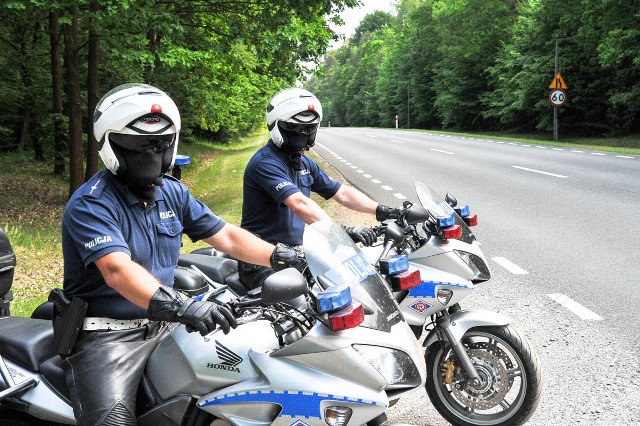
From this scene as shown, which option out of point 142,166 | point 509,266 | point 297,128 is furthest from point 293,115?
point 509,266

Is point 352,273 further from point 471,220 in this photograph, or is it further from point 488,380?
point 471,220

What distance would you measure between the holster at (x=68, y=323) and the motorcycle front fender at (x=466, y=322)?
6.21 ft

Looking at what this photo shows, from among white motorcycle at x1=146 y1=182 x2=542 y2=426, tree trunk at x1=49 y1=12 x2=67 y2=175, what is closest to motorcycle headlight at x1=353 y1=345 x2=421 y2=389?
white motorcycle at x1=146 y1=182 x2=542 y2=426

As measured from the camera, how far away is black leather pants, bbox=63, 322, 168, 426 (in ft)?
9.04

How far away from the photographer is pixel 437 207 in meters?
4.08

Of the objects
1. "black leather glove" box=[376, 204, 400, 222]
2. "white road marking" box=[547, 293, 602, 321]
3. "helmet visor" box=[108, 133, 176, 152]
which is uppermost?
"helmet visor" box=[108, 133, 176, 152]

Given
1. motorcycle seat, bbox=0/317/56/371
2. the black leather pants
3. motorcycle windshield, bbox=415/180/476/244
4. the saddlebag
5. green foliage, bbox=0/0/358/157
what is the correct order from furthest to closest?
green foliage, bbox=0/0/358/157
motorcycle windshield, bbox=415/180/476/244
the saddlebag
motorcycle seat, bbox=0/317/56/371
the black leather pants

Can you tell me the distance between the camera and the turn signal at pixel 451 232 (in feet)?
12.7

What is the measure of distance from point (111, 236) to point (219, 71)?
16.8m

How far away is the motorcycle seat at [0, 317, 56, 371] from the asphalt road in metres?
2.12

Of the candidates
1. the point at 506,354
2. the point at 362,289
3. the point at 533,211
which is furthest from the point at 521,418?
the point at 533,211

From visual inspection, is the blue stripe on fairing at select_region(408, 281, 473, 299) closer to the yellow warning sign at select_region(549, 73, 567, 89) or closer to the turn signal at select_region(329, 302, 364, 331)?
the turn signal at select_region(329, 302, 364, 331)

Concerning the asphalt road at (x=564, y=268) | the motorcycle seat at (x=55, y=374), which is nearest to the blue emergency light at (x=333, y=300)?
the motorcycle seat at (x=55, y=374)

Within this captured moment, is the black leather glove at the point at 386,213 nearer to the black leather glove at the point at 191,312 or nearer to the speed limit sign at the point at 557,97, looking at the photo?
the black leather glove at the point at 191,312
